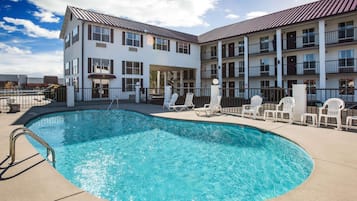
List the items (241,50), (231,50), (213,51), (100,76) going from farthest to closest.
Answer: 1. (213,51)
2. (231,50)
3. (241,50)
4. (100,76)

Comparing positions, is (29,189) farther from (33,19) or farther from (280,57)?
(280,57)

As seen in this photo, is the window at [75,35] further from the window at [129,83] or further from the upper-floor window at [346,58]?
the upper-floor window at [346,58]

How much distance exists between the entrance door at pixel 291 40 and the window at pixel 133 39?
50.2 ft

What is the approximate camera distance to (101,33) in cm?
2000

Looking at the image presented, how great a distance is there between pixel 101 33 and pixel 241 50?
15523mm

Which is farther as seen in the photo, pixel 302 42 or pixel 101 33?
pixel 302 42

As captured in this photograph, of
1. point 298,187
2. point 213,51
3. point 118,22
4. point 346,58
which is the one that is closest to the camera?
point 298,187

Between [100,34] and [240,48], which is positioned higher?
[100,34]

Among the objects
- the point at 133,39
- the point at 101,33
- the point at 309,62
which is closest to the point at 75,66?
the point at 101,33

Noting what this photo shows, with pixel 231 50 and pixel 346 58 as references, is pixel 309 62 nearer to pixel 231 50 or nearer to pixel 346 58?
pixel 346 58

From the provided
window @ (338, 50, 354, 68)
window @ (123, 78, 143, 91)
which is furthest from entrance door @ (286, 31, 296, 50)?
window @ (123, 78, 143, 91)

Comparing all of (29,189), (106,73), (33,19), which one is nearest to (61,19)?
(33,19)

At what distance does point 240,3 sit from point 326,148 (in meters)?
12.0

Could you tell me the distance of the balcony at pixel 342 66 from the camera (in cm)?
1755
